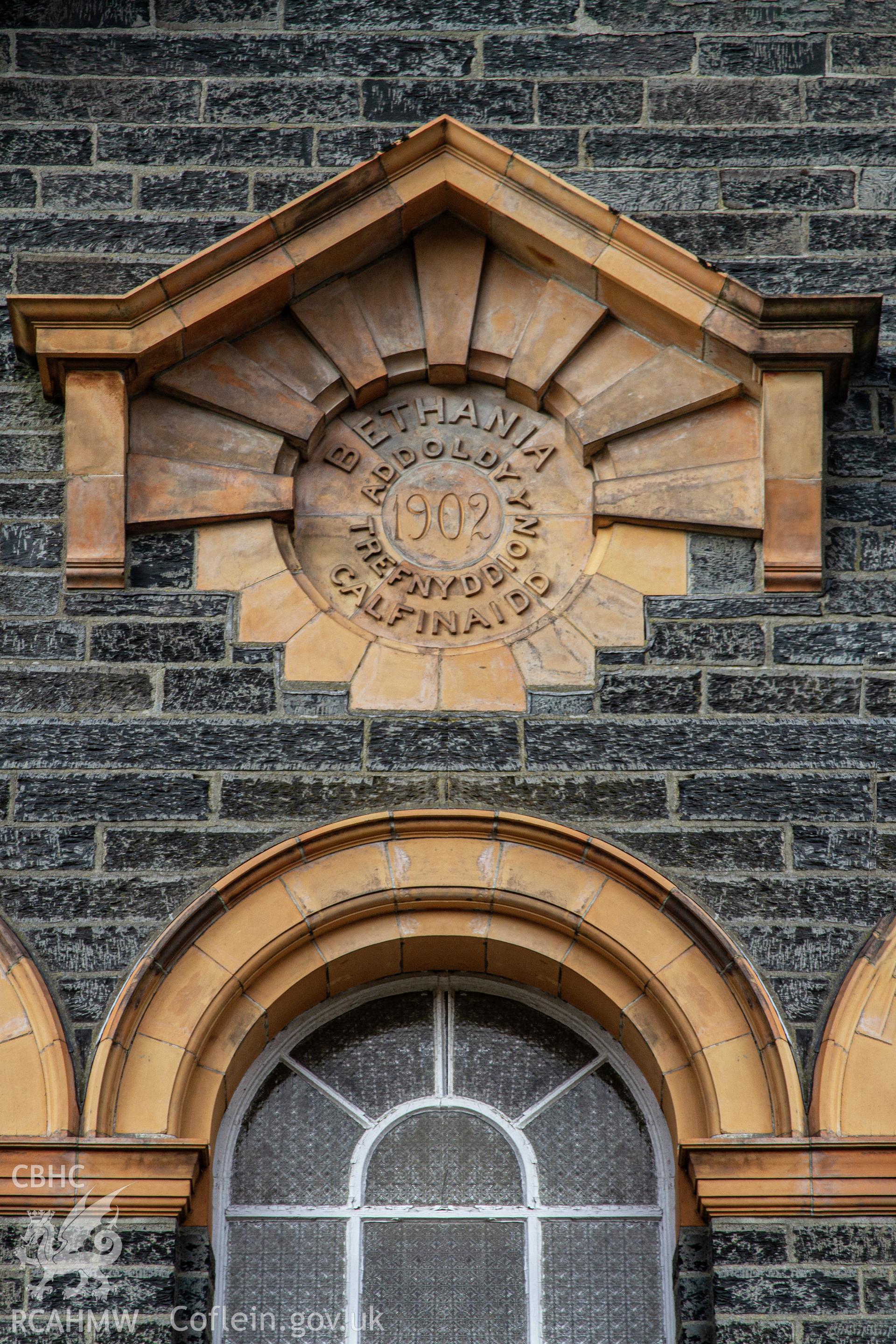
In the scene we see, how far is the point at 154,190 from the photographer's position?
26.5 feet

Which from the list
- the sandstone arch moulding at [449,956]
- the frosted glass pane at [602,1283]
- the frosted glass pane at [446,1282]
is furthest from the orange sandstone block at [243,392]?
the frosted glass pane at [602,1283]

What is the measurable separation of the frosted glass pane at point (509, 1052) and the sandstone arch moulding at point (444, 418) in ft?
3.85

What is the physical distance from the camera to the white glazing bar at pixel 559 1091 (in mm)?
7254

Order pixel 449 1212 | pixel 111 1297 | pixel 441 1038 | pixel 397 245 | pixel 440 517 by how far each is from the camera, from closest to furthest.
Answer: pixel 111 1297 → pixel 449 1212 → pixel 441 1038 → pixel 440 517 → pixel 397 245

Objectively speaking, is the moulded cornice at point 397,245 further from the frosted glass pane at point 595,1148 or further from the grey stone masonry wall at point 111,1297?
the grey stone masonry wall at point 111,1297

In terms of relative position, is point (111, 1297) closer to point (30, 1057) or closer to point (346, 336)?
point (30, 1057)

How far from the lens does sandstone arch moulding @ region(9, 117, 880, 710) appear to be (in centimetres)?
761

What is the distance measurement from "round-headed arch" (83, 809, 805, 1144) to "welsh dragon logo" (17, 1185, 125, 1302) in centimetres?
33

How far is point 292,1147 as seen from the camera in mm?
7215

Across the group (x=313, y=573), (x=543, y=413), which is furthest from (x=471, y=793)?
(x=543, y=413)

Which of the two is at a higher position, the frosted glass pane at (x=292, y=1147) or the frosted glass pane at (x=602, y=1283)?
the frosted glass pane at (x=292, y=1147)

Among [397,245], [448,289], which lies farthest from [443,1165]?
[397,245]

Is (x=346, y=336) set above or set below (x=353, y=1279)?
above

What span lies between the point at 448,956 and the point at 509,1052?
435 mm
